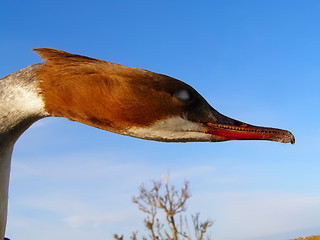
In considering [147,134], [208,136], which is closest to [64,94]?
[147,134]

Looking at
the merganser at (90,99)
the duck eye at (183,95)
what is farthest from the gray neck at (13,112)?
the duck eye at (183,95)

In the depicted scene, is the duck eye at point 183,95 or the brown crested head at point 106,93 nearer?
the brown crested head at point 106,93

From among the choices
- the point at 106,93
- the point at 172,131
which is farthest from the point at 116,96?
the point at 172,131

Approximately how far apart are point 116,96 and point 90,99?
0.51ft

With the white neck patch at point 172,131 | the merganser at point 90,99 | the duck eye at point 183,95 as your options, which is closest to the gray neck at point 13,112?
the merganser at point 90,99

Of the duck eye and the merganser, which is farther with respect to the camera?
the duck eye

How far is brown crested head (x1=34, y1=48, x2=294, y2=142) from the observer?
2041 millimetres

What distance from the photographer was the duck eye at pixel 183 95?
7.09 feet

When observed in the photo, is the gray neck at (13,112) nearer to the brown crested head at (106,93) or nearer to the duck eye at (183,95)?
the brown crested head at (106,93)

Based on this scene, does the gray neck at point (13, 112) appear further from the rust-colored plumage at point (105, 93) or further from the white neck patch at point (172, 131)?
the white neck patch at point (172, 131)

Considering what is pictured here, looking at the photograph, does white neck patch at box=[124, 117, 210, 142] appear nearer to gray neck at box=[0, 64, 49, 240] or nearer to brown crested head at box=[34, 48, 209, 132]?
brown crested head at box=[34, 48, 209, 132]

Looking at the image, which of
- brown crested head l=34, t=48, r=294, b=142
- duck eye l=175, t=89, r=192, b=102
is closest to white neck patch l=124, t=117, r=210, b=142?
brown crested head l=34, t=48, r=294, b=142

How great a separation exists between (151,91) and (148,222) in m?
19.0

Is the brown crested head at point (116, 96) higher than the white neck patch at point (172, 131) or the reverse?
higher
